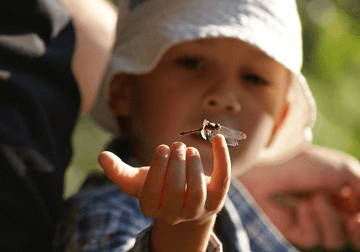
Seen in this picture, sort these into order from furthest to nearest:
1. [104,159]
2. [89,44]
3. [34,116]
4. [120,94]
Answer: [89,44], [120,94], [34,116], [104,159]

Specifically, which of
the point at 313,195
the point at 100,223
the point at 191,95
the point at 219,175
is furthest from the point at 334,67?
the point at 219,175

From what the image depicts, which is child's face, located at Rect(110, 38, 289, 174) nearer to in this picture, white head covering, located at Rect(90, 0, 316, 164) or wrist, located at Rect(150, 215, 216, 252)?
white head covering, located at Rect(90, 0, 316, 164)

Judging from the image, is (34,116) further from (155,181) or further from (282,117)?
(282,117)

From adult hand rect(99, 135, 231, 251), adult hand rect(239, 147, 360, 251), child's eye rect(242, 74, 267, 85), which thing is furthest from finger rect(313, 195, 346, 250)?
adult hand rect(99, 135, 231, 251)

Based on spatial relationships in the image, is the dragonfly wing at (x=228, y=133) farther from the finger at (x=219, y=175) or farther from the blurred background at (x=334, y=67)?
the blurred background at (x=334, y=67)

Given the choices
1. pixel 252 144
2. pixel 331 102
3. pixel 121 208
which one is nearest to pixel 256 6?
pixel 252 144
